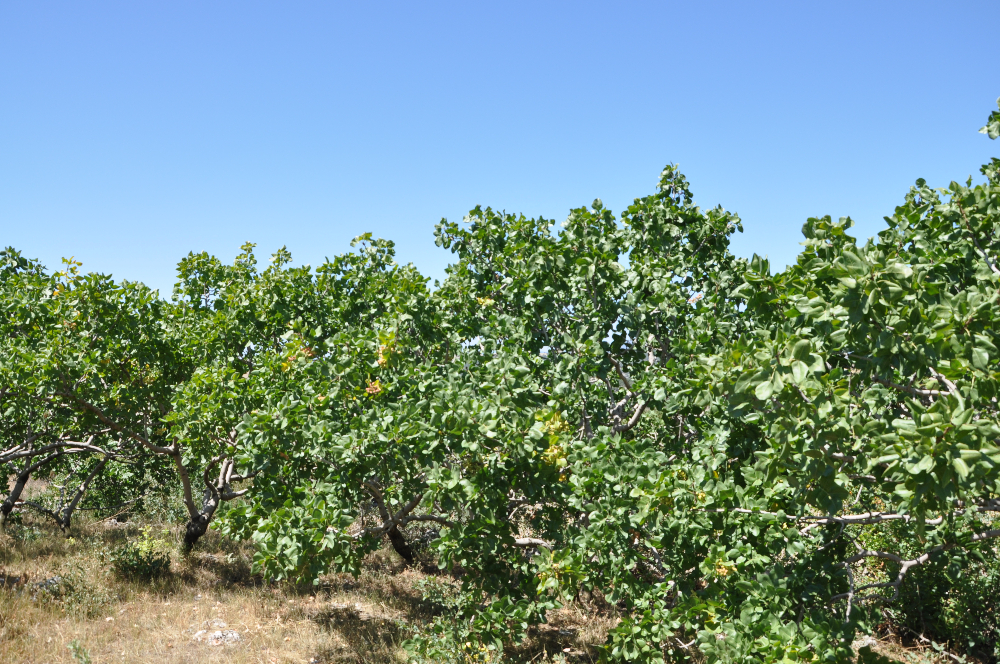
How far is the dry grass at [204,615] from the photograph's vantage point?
313 inches

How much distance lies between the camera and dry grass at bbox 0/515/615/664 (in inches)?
313

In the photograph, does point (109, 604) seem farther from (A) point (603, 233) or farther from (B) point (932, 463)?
(B) point (932, 463)

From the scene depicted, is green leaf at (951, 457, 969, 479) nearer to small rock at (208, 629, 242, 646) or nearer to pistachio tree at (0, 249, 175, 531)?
small rock at (208, 629, 242, 646)

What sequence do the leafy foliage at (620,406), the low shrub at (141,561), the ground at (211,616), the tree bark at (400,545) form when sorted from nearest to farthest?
1. the leafy foliage at (620,406)
2. the ground at (211,616)
3. the low shrub at (141,561)
4. the tree bark at (400,545)

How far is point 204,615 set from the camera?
30.6 feet

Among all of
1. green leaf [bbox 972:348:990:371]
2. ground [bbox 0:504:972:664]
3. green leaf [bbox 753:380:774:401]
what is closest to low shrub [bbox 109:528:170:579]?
ground [bbox 0:504:972:664]

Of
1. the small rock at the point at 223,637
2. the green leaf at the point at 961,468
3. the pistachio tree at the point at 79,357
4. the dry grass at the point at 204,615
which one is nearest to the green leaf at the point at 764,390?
the green leaf at the point at 961,468

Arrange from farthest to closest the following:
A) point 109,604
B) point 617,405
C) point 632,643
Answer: point 109,604, point 617,405, point 632,643

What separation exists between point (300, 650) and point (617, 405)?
543 centimetres

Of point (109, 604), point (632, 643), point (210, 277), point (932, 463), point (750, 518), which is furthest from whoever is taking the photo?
point (210, 277)

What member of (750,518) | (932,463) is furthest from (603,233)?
(932,463)

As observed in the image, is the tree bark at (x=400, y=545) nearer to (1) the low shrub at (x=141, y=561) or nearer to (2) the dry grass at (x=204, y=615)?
(2) the dry grass at (x=204, y=615)

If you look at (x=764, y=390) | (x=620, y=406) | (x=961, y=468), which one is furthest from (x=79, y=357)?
(x=961, y=468)

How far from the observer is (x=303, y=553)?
5.57 meters
